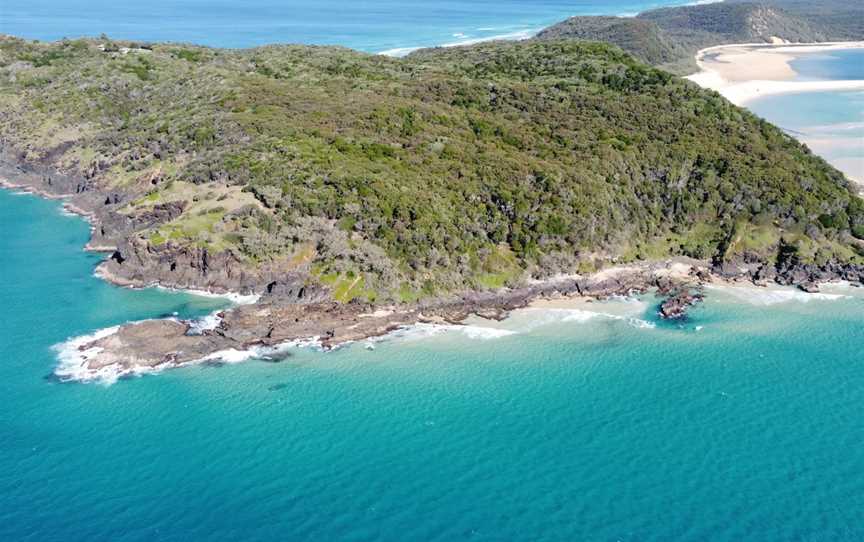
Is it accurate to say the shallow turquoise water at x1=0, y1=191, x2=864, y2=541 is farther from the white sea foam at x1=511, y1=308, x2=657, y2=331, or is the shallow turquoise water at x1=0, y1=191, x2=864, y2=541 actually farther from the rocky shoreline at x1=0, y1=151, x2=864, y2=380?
the rocky shoreline at x1=0, y1=151, x2=864, y2=380

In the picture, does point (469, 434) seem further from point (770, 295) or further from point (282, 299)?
point (770, 295)

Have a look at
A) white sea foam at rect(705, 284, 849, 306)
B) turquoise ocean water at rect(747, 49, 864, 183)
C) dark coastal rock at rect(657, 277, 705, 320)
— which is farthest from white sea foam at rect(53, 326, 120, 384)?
turquoise ocean water at rect(747, 49, 864, 183)

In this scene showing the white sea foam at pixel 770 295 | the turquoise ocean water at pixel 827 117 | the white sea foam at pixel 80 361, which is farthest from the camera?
the turquoise ocean water at pixel 827 117

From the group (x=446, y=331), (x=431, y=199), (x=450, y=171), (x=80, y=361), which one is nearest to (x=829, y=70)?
(x=450, y=171)

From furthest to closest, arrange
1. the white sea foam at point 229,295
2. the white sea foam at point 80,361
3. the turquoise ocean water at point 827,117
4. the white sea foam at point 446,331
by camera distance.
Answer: the turquoise ocean water at point 827,117 → the white sea foam at point 229,295 → the white sea foam at point 446,331 → the white sea foam at point 80,361

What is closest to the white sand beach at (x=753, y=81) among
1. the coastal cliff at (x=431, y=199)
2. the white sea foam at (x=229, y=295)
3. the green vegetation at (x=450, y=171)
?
the green vegetation at (x=450, y=171)

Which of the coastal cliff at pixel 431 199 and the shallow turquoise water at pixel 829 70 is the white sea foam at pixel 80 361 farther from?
the shallow turquoise water at pixel 829 70
